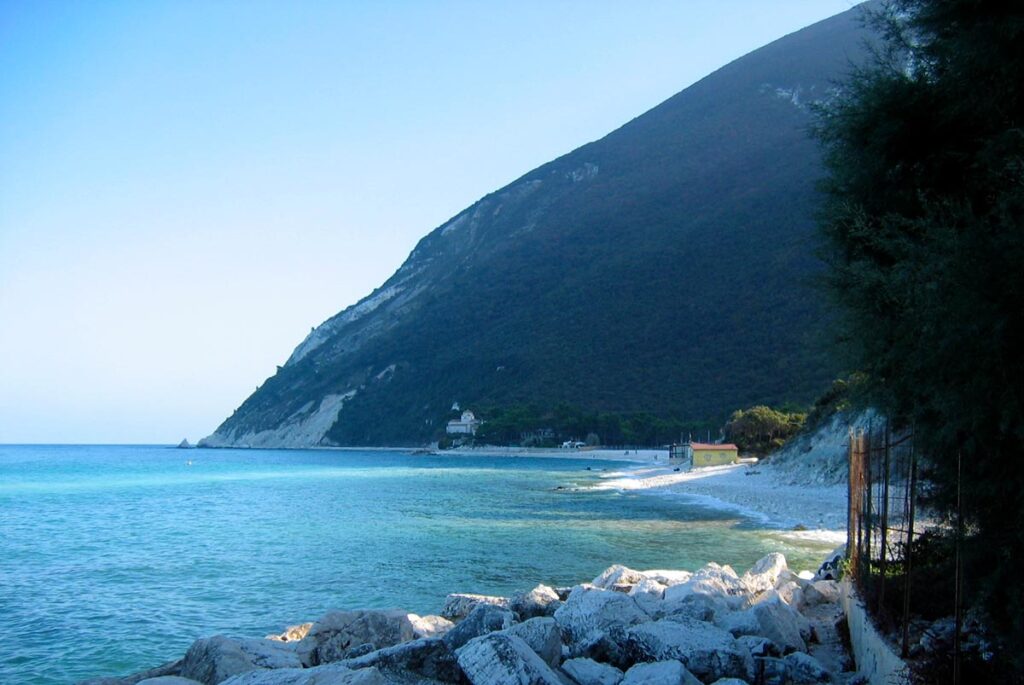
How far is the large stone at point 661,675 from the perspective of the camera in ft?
24.2

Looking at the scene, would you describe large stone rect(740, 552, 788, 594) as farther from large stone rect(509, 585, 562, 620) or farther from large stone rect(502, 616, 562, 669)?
large stone rect(502, 616, 562, 669)

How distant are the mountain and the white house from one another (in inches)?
136

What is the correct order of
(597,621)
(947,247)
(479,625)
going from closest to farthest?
(947,247) < (479,625) < (597,621)

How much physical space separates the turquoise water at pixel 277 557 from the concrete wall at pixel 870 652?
9371 mm

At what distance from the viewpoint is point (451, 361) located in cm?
16200

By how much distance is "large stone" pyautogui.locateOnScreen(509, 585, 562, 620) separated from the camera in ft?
40.3

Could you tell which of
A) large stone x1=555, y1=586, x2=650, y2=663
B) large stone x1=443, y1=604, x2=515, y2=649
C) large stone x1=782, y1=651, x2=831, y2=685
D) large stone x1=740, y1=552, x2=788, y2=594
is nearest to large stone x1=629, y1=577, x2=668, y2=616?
large stone x1=555, y1=586, x2=650, y2=663

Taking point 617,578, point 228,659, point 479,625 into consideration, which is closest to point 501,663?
point 479,625

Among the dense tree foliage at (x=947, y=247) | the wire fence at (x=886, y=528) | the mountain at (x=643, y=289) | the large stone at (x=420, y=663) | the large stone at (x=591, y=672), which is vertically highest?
the mountain at (x=643, y=289)

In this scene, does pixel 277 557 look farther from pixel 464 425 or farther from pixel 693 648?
pixel 464 425

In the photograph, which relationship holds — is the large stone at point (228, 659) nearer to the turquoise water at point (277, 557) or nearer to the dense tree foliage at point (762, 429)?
the turquoise water at point (277, 557)

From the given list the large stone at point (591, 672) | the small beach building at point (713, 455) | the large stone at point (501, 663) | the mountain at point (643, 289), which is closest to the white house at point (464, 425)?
the mountain at point (643, 289)

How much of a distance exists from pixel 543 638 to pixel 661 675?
5.51 feet

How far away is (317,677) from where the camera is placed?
6.43 m
